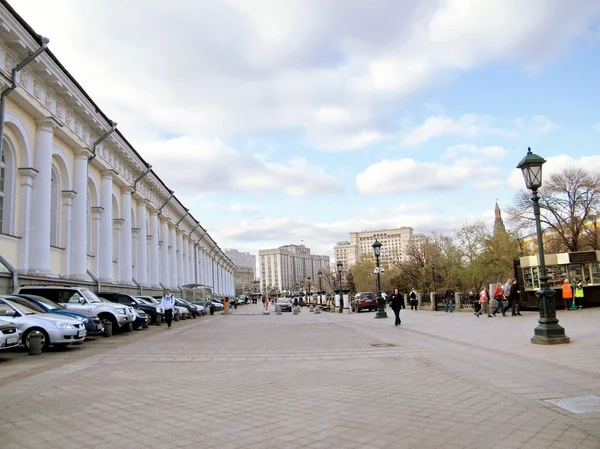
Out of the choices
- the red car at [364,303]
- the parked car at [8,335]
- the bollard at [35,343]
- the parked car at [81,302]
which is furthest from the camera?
the red car at [364,303]

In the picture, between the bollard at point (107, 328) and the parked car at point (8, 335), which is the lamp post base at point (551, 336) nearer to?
the parked car at point (8, 335)

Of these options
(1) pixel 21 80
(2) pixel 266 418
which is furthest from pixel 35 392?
(1) pixel 21 80

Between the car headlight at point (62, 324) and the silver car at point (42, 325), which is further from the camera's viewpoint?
the car headlight at point (62, 324)

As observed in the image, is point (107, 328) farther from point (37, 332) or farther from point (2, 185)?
point (2, 185)

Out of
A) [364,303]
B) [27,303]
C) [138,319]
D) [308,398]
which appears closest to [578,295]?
[364,303]

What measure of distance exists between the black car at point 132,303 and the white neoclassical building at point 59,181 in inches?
81.4

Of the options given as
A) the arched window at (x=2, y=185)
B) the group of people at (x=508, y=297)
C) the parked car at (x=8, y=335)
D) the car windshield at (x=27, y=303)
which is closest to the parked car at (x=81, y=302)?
the car windshield at (x=27, y=303)

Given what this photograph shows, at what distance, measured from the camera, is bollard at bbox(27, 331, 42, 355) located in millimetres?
12602

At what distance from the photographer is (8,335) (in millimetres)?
11445

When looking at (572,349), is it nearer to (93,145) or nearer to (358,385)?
(358,385)

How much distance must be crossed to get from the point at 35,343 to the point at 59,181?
16763 mm

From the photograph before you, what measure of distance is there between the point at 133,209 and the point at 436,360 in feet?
115

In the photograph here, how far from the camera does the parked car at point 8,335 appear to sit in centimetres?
1127

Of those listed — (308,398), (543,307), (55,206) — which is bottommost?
(308,398)
